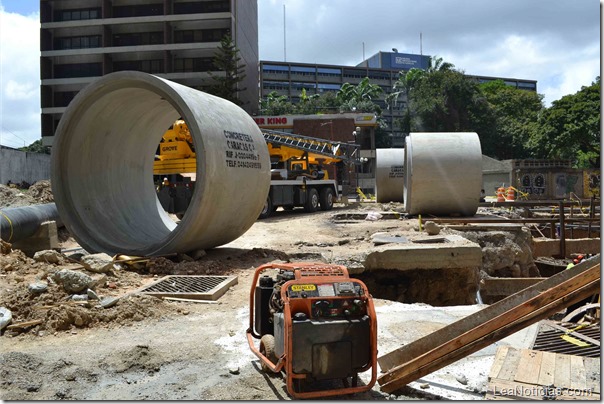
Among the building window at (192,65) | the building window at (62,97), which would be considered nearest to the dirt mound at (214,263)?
the building window at (192,65)

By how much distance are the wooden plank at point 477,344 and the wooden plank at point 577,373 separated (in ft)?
2.36

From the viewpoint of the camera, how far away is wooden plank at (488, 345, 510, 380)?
408 cm

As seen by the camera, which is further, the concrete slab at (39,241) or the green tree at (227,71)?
the green tree at (227,71)

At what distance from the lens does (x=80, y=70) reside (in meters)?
45.9

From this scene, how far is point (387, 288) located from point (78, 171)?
6.34 meters

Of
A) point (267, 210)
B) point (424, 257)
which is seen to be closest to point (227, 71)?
point (267, 210)

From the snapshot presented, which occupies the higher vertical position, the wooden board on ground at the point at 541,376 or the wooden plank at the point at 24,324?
the wooden plank at the point at 24,324

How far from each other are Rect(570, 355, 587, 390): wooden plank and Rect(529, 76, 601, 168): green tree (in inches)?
1339

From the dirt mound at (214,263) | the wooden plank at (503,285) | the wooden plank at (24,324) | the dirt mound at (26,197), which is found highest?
the dirt mound at (26,197)

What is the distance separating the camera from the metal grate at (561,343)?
471 cm

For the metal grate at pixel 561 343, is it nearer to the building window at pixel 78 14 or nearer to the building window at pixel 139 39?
the building window at pixel 139 39

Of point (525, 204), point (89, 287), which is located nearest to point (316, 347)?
point (89, 287)

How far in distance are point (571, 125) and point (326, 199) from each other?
2217cm

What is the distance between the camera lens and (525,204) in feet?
52.9
